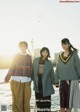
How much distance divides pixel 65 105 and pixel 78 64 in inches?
36.7

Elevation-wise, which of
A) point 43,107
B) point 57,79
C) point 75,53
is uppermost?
point 75,53

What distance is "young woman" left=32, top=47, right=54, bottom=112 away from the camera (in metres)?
8.96

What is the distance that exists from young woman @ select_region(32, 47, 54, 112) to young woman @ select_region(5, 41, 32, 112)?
5.9 inches

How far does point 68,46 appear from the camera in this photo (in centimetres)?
878

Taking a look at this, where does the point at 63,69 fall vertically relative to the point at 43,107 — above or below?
above

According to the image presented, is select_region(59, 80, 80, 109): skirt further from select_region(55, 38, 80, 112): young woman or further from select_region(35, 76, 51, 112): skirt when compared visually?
select_region(35, 76, 51, 112): skirt

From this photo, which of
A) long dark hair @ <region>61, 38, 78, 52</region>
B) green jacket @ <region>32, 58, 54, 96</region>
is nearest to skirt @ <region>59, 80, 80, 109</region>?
green jacket @ <region>32, 58, 54, 96</region>

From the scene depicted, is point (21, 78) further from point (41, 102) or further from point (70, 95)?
point (70, 95)

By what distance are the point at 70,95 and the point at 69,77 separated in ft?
1.30

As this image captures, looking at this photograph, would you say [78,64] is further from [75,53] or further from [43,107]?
[43,107]

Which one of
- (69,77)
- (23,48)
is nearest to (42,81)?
(69,77)

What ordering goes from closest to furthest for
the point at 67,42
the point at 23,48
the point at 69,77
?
the point at 67,42, the point at 23,48, the point at 69,77

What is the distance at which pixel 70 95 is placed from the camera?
9.03 meters

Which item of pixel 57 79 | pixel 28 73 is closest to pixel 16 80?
pixel 28 73
